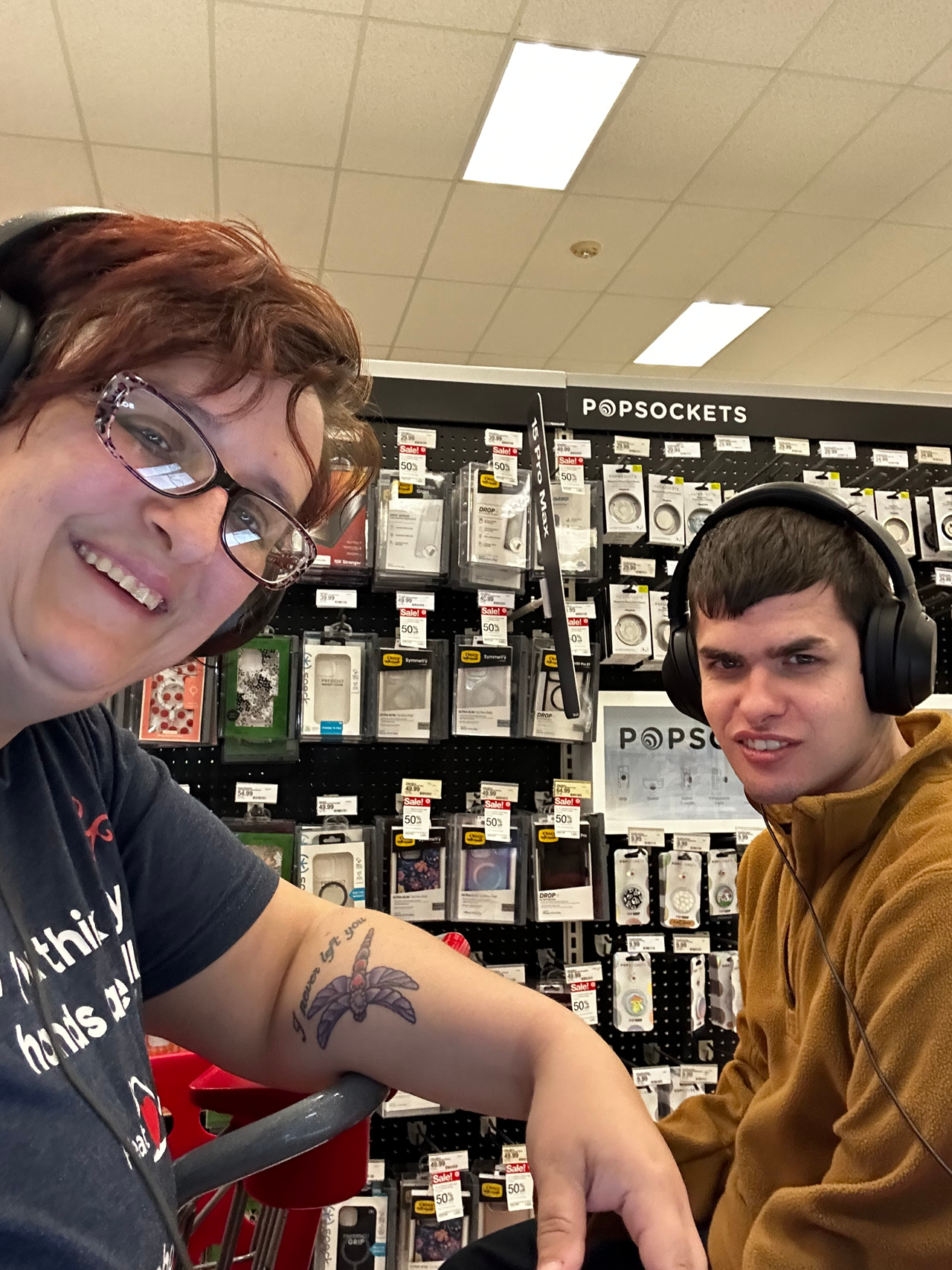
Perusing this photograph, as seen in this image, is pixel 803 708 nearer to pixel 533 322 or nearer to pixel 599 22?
pixel 599 22

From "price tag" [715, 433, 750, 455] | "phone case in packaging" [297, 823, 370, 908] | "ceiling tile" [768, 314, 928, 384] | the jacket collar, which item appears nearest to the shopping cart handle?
the jacket collar

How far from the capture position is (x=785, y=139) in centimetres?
382

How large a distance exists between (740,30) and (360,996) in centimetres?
360

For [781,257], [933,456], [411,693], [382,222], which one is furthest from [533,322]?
[411,693]

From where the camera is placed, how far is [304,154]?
154 inches

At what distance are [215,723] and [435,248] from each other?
3240mm

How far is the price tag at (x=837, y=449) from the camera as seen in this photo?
2.86 metres

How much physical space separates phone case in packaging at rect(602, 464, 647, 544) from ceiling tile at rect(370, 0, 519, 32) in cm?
172

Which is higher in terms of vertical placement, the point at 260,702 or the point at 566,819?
the point at 260,702

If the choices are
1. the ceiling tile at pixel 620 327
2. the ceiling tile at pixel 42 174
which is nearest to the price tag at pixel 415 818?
the ceiling tile at pixel 42 174

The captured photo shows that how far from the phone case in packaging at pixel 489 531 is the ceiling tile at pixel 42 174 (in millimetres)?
2442

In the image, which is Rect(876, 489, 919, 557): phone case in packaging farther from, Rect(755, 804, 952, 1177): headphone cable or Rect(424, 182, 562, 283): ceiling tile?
Rect(424, 182, 562, 283): ceiling tile

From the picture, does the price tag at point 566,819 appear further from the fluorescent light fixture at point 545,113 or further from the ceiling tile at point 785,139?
the ceiling tile at point 785,139

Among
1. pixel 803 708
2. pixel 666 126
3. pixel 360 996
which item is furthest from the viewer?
pixel 666 126
